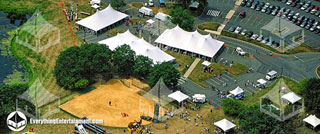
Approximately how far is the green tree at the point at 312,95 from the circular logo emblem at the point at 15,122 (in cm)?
7011

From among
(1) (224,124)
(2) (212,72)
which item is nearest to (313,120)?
(1) (224,124)

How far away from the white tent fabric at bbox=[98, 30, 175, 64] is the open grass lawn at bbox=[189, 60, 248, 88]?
334 inches

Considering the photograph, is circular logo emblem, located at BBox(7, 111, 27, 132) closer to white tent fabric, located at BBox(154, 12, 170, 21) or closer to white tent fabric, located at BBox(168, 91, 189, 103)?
white tent fabric, located at BBox(168, 91, 189, 103)

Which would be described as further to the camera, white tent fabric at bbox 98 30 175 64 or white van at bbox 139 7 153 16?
white van at bbox 139 7 153 16

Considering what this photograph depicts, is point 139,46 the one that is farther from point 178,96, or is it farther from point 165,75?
point 178,96

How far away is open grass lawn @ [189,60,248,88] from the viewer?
137m

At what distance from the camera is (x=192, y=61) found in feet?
479

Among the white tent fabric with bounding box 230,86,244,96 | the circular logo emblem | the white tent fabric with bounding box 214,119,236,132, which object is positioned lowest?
the circular logo emblem

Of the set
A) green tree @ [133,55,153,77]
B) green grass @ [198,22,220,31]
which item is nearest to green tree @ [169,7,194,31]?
green grass @ [198,22,220,31]

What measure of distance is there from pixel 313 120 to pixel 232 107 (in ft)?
64.3

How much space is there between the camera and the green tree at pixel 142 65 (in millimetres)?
132625

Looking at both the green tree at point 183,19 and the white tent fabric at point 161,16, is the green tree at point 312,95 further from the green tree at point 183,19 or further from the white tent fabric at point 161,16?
the white tent fabric at point 161,16

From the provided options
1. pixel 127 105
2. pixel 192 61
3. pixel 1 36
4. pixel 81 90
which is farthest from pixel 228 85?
pixel 1 36

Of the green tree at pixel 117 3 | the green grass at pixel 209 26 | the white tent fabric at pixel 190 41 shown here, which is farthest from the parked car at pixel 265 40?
the green tree at pixel 117 3
